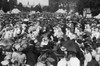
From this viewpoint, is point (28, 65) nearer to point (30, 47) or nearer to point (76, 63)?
point (30, 47)

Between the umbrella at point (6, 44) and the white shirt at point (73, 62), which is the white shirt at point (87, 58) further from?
the umbrella at point (6, 44)

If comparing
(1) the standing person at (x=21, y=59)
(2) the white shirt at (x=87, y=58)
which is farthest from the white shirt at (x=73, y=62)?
(1) the standing person at (x=21, y=59)

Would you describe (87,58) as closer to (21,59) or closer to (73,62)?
(73,62)

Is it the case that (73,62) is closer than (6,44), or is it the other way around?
(73,62)

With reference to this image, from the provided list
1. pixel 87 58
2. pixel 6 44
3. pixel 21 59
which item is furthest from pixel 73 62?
pixel 6 44

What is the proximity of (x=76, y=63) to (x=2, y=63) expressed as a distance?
1.46 feet

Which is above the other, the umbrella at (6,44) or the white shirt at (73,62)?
the umbrella at (6,44)

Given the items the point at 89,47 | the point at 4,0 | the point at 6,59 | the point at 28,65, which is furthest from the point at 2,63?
the point at 4,0

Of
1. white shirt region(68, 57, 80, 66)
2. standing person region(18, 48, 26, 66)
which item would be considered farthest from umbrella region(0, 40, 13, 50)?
white shirt region(68, 57, 80, 66)

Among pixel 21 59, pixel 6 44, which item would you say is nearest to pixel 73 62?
pixel 21 59

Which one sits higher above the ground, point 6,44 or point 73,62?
point 6,44

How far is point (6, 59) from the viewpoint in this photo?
4.37 feet

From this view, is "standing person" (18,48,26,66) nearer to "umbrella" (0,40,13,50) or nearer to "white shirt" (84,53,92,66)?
"umbrella" (0,40,13,50)

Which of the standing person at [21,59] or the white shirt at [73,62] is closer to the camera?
the white shirt at [73,62]
